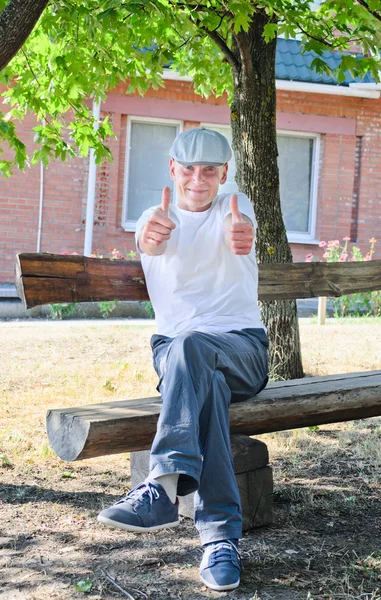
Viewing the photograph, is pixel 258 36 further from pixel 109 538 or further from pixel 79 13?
pixel 109 538

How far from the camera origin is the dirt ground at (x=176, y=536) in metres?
2.90

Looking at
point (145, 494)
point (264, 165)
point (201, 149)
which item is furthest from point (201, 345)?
point (264, 165)

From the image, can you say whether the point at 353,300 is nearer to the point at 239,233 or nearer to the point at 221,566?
the point at 239,233

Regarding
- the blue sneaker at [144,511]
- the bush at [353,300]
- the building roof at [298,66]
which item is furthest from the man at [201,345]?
the building roof at [298,66]

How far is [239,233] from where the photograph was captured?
10.5 ft

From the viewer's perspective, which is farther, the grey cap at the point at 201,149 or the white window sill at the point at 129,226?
the white window sill at the point at 129,226

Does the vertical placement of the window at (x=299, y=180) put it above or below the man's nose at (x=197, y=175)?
above

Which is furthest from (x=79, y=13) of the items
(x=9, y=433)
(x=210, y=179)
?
(x=9, y=433)

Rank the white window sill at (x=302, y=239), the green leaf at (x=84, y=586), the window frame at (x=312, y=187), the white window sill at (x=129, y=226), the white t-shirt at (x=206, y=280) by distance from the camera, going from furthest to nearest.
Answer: the window frame at (x=312, y=187) → the white window sill at (x=302, y=239) → the white window sill at (x=129, y=226) → the white t-shirt at (x=206, y=280) → the green leaf at (x=84, y=586)

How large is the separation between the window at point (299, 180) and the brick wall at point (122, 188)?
0.59 feet

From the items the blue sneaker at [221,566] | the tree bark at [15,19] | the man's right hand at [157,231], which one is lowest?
the blue sneaker at [221,566]

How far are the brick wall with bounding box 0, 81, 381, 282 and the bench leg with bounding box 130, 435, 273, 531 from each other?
8.46 metres

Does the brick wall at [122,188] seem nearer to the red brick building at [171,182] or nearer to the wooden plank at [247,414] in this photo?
the red brick building at [171,182]

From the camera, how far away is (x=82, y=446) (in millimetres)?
2906
